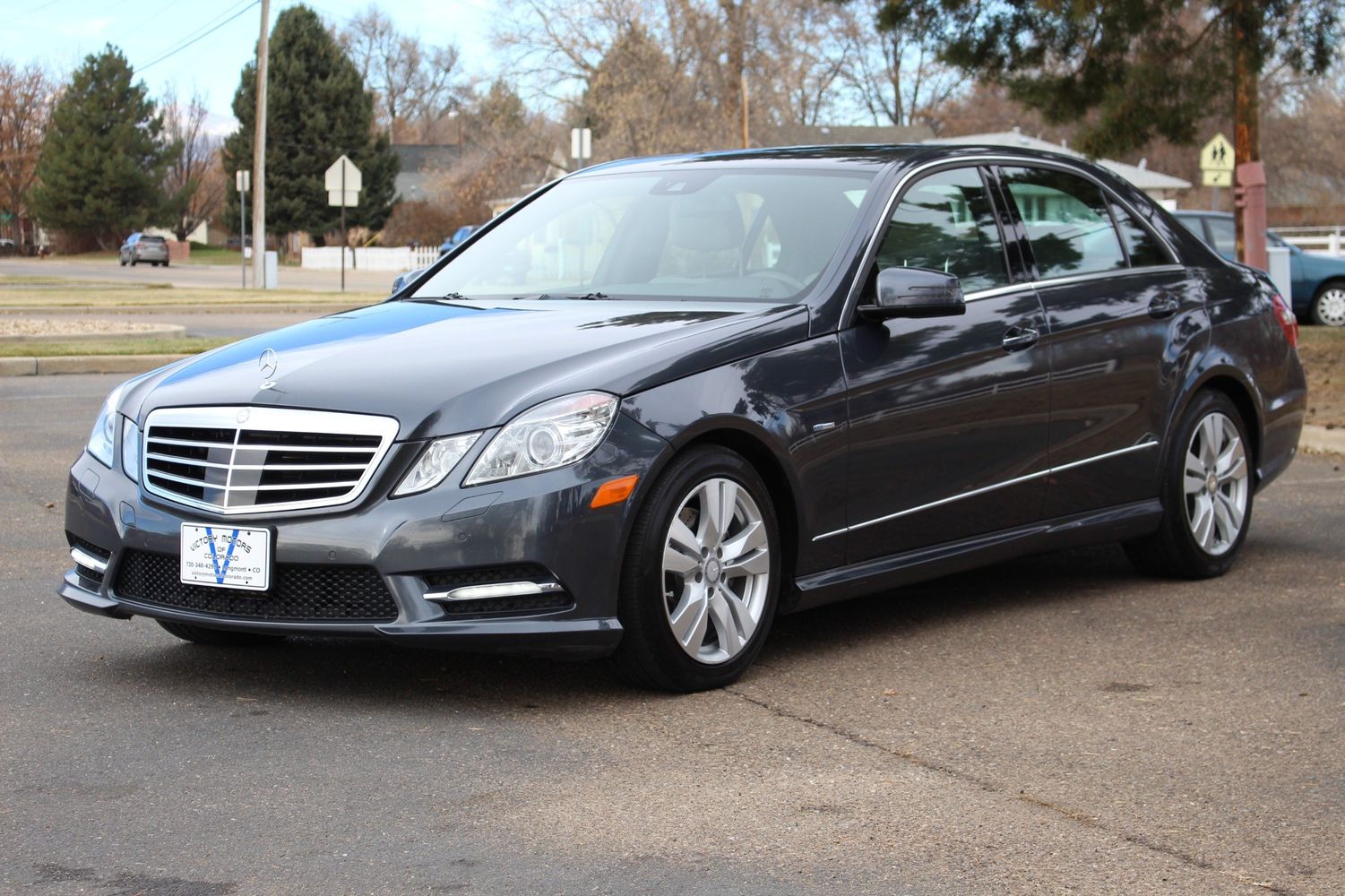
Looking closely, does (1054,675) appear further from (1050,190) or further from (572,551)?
(1050,190)

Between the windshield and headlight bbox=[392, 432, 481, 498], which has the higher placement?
the windshield

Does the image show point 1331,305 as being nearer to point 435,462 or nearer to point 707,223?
point 707,223

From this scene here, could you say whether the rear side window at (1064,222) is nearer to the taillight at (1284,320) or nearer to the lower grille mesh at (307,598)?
the taillight at (1284,320)

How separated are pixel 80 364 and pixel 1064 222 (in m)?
12.5

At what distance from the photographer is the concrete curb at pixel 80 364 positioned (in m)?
16.6

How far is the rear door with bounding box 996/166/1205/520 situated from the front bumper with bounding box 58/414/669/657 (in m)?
2.07

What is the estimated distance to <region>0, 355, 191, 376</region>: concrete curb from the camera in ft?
54.5

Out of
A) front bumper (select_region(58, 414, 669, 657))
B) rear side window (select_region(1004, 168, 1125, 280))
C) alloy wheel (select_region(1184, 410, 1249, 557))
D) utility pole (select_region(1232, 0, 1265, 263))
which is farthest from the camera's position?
utility pole (select_region(1232, 0, 1265, 263))

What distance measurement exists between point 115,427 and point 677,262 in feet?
6.18

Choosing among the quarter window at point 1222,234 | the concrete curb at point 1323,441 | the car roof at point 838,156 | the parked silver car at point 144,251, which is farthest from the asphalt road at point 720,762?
the parked silver car at point 144,251

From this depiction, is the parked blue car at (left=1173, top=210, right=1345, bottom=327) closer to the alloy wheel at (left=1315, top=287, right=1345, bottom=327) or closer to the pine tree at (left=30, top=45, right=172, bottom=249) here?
the alloy wheel at (left=1315, top=287, right=1345, bottom=327)

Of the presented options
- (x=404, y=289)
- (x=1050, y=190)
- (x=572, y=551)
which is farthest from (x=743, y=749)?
(x=1050, y=190)

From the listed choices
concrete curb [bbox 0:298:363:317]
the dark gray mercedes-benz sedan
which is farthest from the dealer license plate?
concrete curb [bbox 0:298:363:317]

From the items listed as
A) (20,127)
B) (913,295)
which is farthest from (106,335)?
(20,127)
